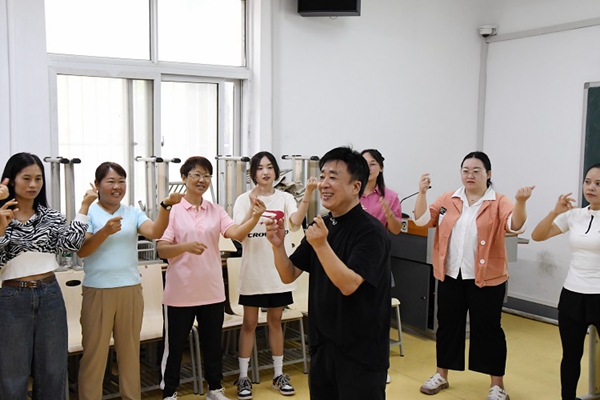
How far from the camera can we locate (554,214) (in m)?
3.87

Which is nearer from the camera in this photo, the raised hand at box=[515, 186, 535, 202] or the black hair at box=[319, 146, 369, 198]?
the black hair at box=[319, 146, 369, 198]

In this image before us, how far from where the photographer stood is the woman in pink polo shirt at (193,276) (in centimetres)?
386

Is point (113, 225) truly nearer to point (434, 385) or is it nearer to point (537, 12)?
point (434, 385)

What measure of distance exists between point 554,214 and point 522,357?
1838mm

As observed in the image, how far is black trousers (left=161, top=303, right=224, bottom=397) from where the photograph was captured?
12.7ft

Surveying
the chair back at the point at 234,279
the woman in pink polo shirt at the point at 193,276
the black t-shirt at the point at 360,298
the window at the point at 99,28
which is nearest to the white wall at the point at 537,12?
the window at the point at 99,28

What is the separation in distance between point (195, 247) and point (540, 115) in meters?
4.30

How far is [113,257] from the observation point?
361 centimetres

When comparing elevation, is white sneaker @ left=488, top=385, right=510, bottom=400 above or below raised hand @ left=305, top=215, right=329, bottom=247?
below

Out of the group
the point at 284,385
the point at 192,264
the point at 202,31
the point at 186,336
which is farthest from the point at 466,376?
the point at 202,31

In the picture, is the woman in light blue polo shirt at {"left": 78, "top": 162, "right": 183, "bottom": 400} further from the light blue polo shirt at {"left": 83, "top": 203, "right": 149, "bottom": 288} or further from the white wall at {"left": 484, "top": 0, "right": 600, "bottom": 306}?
the white wall at {"left": 484, "top": 0, "right": 600, "bottom": 306}

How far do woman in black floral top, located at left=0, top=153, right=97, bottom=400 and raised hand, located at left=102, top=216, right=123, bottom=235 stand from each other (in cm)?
14

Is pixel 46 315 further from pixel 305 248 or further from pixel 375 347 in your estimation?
pixel 375 347

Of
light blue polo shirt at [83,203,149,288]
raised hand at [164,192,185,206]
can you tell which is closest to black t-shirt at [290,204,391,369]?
raised hand at [164,192,185,206]
